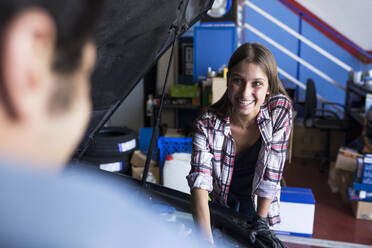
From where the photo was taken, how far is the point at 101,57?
666 millimetres

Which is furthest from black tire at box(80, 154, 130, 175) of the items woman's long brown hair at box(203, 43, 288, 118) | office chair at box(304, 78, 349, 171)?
office chair at box(304, 78, 349, 171)

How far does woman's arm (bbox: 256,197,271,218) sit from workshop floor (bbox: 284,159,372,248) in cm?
114

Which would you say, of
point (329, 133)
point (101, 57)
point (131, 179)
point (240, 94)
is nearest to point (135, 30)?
point (101, 57)

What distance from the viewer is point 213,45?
361cm

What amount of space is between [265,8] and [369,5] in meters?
1.65

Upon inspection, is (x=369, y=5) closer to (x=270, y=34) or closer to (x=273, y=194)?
(x=270, y=34)

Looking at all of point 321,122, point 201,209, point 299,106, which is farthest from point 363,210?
point 299,106

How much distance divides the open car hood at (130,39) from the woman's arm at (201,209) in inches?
17.9

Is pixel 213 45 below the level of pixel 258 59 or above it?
above

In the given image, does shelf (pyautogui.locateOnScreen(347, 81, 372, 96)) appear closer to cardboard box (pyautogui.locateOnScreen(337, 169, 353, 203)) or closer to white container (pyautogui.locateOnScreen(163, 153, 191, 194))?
cardboard box (pyautogui.locateOnScreen(337, 169, 353, 203))

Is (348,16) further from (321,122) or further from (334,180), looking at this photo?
(334,180)

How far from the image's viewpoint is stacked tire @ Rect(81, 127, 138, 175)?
103 inches

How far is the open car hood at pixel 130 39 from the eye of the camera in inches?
25.1

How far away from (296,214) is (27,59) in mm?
Answer: 2377
